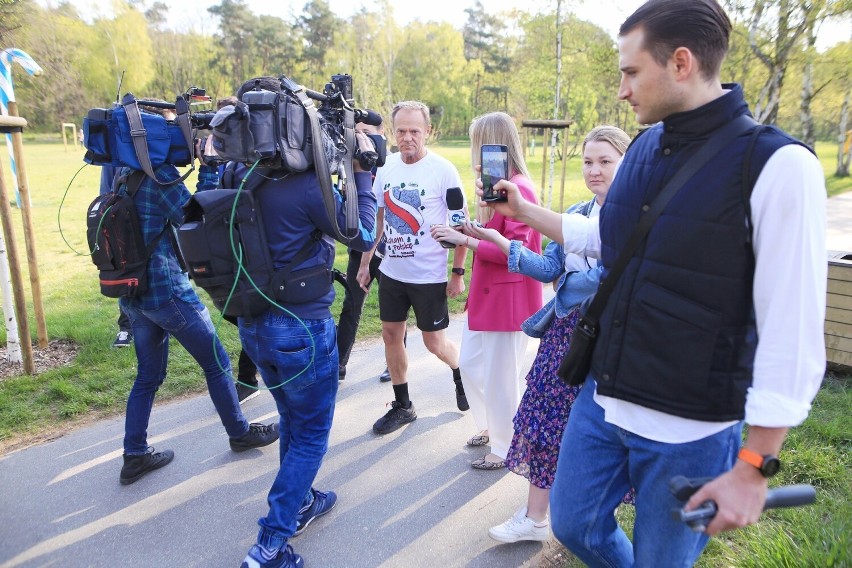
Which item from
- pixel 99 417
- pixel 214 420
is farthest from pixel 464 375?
pixel 99 417

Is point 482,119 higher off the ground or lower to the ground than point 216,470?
higher

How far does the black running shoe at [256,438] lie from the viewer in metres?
3.63

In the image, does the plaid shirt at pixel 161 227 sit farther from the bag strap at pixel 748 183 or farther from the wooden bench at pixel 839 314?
the wooden bench at pixel 839 314

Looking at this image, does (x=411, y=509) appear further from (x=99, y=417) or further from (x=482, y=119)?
(x=99, y=417)

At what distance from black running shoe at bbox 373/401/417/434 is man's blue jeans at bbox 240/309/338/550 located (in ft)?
4.02

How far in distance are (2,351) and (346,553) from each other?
168 inches

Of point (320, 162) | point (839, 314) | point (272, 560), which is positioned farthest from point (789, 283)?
point (839, 314)

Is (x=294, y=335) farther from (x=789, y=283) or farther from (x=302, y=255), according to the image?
(x=789, y=283)

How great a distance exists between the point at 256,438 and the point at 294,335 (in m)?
1.47

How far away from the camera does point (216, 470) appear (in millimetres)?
3463

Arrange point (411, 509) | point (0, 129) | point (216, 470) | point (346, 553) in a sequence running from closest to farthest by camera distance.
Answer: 1. point (346, 553)
2. point (411, 509)
3. point (216, 470)
4. point (0, 129)

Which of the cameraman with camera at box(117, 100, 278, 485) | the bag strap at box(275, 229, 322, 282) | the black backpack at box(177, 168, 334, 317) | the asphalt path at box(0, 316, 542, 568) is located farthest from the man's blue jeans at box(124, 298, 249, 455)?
the bag strap at box(275, 229, 322, 282)

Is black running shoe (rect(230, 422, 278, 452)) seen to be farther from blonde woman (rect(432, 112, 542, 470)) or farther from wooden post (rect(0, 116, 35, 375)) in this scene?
wooden post (rect(0, 116, 35, 375))

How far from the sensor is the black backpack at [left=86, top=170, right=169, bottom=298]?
296 cm
